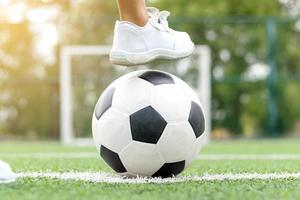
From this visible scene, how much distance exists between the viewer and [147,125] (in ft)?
9.82

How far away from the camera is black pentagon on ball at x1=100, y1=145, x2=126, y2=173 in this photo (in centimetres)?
302

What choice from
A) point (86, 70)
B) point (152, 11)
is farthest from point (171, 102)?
point (86, 70)

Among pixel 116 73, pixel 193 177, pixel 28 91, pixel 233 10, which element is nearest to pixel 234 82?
pixel 116 73

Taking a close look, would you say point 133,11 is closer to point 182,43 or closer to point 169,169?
point 182,43

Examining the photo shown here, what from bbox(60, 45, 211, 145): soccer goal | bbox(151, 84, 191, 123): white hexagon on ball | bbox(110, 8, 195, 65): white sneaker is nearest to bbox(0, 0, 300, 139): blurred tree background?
bbox(60, 45, 211, 145): soccer goal

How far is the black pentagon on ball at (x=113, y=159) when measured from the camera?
3.02 meters

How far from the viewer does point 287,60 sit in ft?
38.8

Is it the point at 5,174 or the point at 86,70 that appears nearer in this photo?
the point at 5,174

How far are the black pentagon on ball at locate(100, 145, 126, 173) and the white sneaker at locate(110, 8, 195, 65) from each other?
431 mm

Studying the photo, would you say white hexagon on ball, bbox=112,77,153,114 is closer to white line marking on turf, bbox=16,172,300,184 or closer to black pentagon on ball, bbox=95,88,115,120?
black pentagon on ball, bbox=95,88,115,120

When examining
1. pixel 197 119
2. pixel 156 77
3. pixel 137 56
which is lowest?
pixel 197 119

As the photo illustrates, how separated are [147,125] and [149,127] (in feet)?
0.04

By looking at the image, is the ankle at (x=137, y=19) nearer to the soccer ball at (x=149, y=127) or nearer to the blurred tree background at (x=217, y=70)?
the soccer ball at (x=149, y=127)

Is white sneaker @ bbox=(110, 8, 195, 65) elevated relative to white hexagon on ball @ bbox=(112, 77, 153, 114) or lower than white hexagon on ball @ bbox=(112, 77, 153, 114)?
elevated
